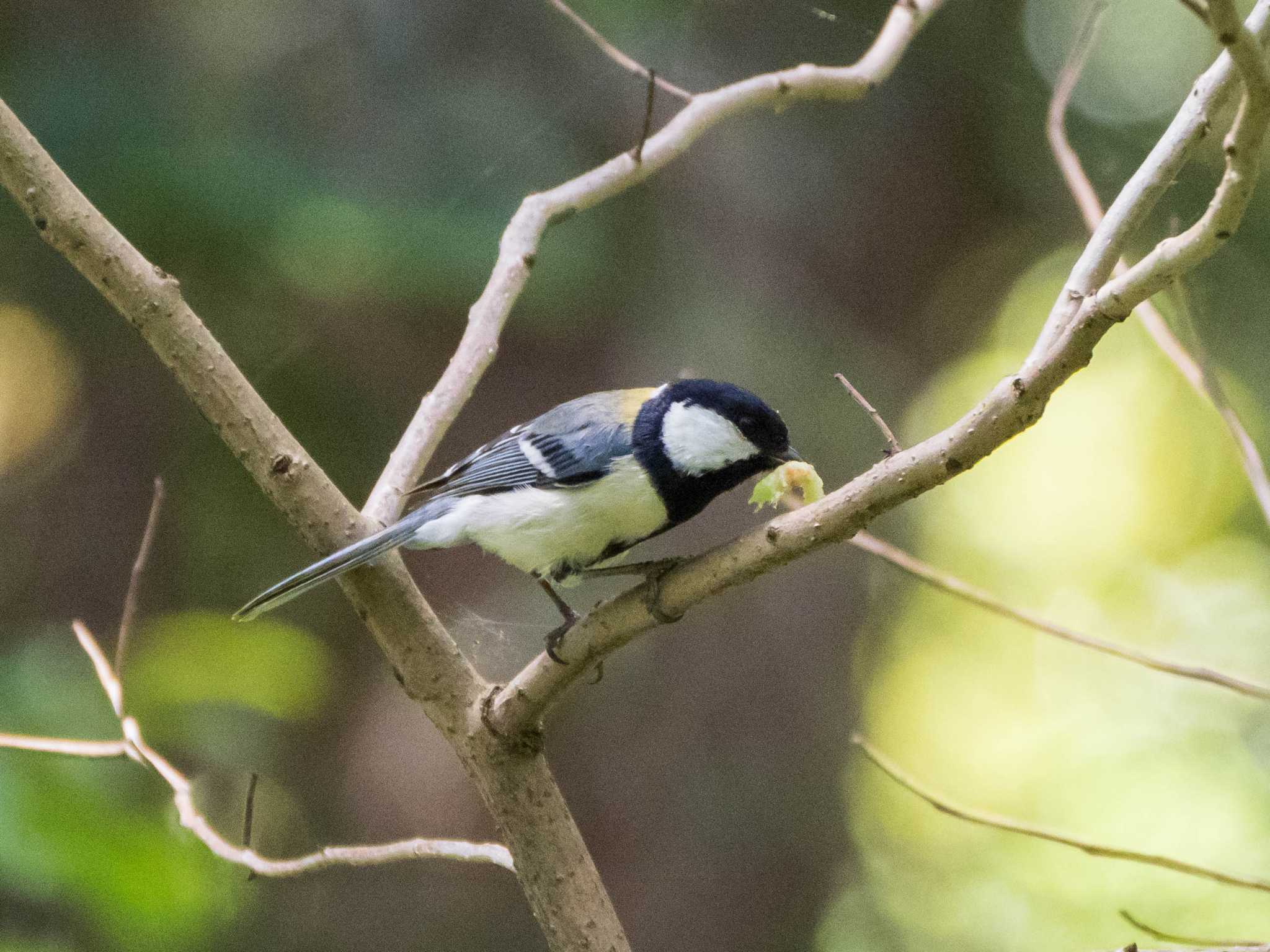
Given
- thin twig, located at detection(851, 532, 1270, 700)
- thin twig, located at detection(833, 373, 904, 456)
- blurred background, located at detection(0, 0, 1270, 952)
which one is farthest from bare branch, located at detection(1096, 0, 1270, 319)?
blurred background, located at detection(0, 0, 1270, 952)

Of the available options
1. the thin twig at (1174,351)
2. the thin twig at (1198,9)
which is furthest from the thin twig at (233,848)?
the thin twig at (1198,9)

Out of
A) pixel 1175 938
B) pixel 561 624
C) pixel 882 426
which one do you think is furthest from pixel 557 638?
pixel 1175 938

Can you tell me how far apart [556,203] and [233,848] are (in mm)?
1248

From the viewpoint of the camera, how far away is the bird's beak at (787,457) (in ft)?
5.53

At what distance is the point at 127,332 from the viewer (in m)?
2.88

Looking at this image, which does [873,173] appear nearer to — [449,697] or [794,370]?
[794,370]

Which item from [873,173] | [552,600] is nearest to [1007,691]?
[873,173]

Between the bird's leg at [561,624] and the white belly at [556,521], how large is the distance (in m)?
0.04

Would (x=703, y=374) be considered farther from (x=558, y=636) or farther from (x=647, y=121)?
(x=558, y=636)

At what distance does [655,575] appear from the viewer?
1.36 meters

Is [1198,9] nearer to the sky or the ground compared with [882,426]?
nearer to the sky

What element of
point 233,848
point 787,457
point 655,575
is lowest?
point 233,848

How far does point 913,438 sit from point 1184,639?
1009 mm

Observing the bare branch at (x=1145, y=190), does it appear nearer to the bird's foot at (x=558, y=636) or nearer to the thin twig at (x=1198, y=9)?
the thin twig at (x=1198, y=9)
